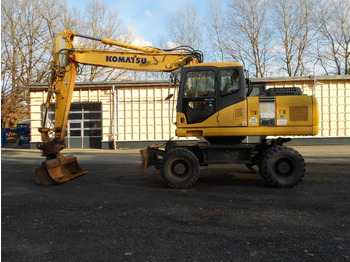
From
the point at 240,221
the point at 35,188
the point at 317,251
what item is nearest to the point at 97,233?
the point at 240,221

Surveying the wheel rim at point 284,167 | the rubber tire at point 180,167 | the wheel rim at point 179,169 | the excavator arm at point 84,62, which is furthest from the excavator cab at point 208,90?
the wheel rim at point 284,167

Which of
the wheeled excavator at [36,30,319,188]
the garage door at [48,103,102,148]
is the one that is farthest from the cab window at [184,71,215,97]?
the garage door at [48,103,102,148]

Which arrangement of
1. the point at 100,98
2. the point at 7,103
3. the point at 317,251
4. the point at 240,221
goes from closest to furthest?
the point at 317,251
the point at 240,221
the point at 100,98
the point at 7,103

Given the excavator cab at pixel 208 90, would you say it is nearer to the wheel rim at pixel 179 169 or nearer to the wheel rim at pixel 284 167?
the wheel rim at pixel 179 169

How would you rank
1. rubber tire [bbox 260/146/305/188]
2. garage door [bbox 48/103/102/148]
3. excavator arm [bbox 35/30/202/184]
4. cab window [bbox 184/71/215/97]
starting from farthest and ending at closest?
garage door [bbox 48/103/102/148]
excavator arm [bbox 35/30/202/184]
cab window [bbox 184/71/215/97]
rubber tire [bbox 260/146/305/188]

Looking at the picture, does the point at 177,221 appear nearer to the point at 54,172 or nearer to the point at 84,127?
the point at 54,172

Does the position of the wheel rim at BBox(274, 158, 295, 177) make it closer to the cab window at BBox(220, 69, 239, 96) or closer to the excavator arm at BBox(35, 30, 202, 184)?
the cab window at BBox(220, 69, 239, 96)

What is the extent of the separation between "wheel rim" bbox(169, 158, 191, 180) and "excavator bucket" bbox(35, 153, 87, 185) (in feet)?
10.3

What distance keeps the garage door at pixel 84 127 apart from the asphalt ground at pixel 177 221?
10.6 meters

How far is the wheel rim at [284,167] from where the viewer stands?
649 centimetres

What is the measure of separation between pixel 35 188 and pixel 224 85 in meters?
5.58

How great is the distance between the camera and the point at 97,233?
3951mm

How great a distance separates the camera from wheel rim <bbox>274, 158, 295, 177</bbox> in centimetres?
649

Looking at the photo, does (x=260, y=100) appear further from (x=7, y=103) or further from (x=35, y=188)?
(x=7, y=103)
